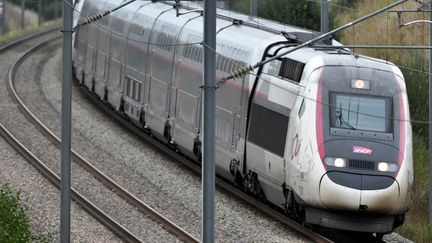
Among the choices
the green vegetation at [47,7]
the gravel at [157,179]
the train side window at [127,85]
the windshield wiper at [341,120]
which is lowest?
the green vegetation at [47,7]

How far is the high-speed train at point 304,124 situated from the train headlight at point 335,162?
0.02 meters

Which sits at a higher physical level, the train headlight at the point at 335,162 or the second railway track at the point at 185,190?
the train headlight at the point at 335,162

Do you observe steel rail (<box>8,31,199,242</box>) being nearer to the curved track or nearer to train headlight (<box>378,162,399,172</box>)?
the curved track

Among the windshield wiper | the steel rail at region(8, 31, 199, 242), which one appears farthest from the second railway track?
the windshield wiper

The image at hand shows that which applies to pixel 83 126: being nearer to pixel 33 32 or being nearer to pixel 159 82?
pixel 159 82

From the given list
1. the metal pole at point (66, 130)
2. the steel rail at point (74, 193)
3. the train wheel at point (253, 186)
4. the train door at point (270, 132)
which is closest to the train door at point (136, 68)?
the steel rail at point (74, 193)

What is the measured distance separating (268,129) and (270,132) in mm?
125

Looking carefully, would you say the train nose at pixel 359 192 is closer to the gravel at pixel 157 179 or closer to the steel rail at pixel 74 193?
the gravel at pixel 157 179

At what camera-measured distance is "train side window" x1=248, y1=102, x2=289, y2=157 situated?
19719 millimetres

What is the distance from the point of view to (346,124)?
18609 mm

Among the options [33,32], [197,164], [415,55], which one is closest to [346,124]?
[197,164]

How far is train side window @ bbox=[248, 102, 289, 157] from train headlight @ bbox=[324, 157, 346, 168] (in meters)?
1.52

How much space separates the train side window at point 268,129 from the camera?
19719mm

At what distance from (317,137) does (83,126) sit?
13638 mm
